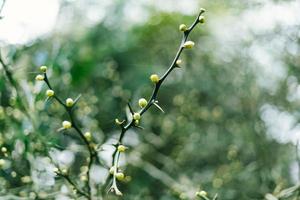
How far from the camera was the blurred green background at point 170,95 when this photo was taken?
2260 millimetres

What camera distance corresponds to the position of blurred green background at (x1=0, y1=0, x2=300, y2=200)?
2.26 meters

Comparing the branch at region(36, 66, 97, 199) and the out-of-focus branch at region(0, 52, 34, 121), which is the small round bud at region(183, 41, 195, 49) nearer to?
the branch at region(36, 66, 97, 199)

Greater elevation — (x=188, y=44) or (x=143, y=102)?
(x=188, y=44)

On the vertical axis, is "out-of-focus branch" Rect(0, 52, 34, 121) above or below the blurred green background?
below

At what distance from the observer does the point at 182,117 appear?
134 inches

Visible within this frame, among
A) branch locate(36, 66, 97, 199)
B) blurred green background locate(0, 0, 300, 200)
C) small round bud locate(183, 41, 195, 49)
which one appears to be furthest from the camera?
blurred green background locate(0, 0, 300, 200)

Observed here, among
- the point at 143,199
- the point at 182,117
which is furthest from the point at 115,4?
the point at 143,199

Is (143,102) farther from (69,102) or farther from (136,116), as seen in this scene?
(69,102)

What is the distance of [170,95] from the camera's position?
12.1 ft

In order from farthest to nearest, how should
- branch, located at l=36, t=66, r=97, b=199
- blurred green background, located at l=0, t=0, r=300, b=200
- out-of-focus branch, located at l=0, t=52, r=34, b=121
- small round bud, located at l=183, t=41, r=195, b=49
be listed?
blurred green background, located at l=0, t=0, r=300, b=200, out-of-focus branch, located at l=0, t=52, r=34, b=121, branch, located at l=36, t=66, r=97, b=199, small round bud, located at l=183, t=41, r=195, b=49

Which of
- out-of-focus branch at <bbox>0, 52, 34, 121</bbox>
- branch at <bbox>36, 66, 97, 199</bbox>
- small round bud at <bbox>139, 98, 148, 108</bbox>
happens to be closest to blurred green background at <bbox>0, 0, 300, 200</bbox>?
out-of-focus branch at <bbox>0, 52, 34, 121</bbox>

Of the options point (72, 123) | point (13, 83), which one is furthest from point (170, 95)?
point (72, 123)

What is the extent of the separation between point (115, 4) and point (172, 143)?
133 centimetres

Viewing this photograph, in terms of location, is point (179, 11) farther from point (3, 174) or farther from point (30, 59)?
point (3, 174)
